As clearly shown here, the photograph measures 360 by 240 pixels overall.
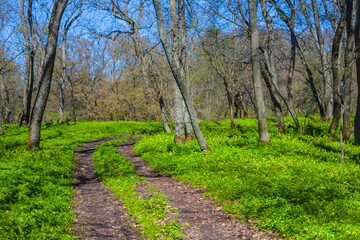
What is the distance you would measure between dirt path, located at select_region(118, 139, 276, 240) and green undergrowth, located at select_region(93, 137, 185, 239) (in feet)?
1.05

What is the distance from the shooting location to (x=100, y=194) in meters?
8.31

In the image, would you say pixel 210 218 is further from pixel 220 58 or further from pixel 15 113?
pixel 15 113

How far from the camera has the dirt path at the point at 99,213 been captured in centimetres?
575

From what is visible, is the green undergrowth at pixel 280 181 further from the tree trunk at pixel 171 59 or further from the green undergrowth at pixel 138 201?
the green undergrowth at pixel 138 201

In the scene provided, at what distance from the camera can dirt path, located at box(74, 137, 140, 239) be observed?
575 centimetres

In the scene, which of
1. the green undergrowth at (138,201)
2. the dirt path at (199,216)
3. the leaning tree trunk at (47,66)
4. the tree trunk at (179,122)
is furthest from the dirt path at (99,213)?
the tree trunk at (179,122)

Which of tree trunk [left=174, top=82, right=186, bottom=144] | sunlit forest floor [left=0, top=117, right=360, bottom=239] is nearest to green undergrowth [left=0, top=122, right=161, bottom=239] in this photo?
sunlit forest floor [left=0, top=117, right=360, bottom=239]

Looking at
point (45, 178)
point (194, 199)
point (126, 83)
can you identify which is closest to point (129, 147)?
point (45, 178)

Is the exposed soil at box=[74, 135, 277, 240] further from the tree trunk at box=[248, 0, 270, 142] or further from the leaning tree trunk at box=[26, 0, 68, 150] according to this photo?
the tree trunk at box=[248, 0, 270, 142]

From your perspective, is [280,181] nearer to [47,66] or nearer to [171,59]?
[171,59]

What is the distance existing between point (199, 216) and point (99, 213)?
8.96 feet

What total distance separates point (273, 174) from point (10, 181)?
8041 mm

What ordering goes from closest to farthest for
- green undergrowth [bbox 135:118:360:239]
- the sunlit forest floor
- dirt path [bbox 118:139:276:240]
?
the sunlit forest floor
green undergrowth [bbox 135:118:360:239]
dirt path [bbox 118:139:276:240]

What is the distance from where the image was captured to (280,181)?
7781 mm
